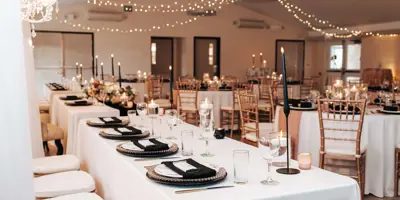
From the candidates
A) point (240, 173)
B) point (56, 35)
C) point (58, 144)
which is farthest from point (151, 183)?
point (56, 35)

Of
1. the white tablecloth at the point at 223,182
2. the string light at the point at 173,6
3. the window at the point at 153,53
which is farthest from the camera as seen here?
the window at the point at 153,53

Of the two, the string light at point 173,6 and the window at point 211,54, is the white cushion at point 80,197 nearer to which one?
the string light at point 173,6

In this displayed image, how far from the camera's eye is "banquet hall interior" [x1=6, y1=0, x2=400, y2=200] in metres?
2.07

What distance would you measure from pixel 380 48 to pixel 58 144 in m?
12.0

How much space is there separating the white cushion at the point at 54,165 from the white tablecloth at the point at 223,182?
1.14 ft

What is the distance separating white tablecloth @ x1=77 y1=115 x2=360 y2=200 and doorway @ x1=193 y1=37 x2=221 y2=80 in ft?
39.6

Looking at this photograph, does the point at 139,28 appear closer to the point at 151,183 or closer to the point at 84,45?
the point at 84,45

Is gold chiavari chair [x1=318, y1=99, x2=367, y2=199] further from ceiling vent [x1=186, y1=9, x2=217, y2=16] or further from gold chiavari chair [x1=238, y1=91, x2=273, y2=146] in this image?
ceiling vent [x1=186, y1=9, x2=217, y2=16]

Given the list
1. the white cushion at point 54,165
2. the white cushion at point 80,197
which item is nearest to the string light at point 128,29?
the white cushion at point 54,165

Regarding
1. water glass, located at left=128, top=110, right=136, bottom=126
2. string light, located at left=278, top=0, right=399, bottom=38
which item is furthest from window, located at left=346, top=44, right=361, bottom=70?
water glass, located at left=128, top=110, right=136, bottom=126

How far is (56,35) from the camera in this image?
43.5ft

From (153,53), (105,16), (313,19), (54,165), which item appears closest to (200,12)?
(153,53)

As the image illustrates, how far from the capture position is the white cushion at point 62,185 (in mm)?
2938

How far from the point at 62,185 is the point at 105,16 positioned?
1103 centimetres
